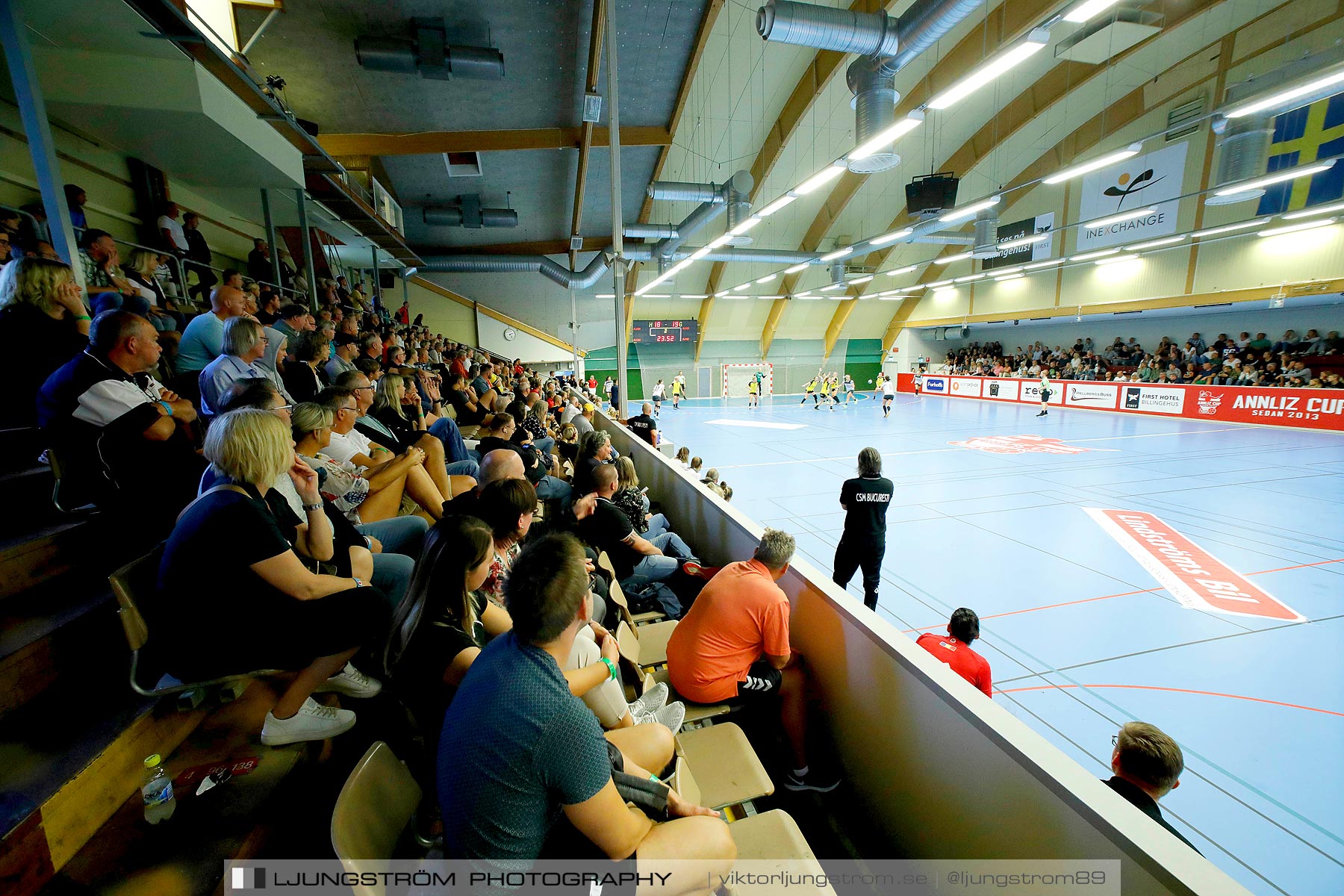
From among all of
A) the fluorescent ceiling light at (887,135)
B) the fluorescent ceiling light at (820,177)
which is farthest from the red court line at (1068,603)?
the fluorescent ceiling light at (820,177)

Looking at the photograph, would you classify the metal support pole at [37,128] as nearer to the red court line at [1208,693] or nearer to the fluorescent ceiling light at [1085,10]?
the red court line at [1208,693]

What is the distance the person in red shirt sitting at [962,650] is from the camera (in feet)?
8.84

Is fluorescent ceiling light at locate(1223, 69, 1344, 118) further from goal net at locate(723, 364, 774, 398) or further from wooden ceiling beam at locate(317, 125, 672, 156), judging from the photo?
goal net at locate(723, 364, 774, 398)

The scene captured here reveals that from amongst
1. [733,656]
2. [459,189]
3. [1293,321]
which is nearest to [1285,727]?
[733,656]

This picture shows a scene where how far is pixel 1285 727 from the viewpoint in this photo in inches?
123

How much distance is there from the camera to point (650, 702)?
7.53 ft

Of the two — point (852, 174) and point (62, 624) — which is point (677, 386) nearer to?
point (852, 174)

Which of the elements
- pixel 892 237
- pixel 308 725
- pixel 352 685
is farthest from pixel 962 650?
pixel 892 237

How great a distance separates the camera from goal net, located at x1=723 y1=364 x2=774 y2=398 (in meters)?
29.1

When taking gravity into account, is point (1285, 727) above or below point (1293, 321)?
below

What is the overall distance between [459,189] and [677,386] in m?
12.5

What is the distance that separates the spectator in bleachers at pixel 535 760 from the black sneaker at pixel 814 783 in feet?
3.83

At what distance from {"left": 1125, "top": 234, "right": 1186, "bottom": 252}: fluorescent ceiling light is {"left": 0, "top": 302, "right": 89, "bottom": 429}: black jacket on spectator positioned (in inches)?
792

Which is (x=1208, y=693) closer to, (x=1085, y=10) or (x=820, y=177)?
(x=1085, y=10)
